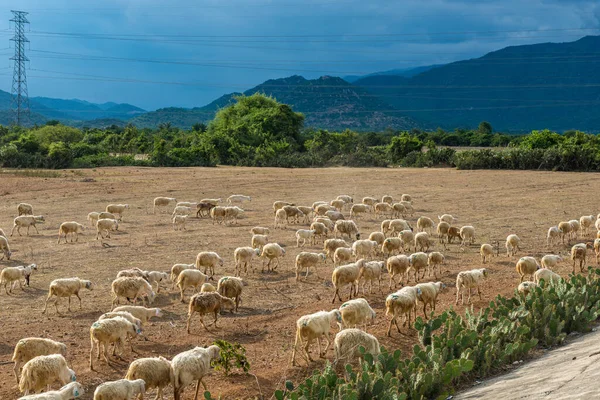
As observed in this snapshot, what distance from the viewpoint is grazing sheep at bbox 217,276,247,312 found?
546 inches

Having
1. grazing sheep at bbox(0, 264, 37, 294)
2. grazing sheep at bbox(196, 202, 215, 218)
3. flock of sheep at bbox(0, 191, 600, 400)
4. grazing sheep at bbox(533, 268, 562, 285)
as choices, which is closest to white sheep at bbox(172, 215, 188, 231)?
flock of sheep at bbox(0, 191, 600, 400)

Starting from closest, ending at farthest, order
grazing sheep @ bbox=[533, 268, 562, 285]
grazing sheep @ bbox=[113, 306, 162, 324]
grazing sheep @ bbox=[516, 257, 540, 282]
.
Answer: grazing sheep @ bbox=[113, 306, 162, 324] → grazing sheep @ bbox=[533, 268, 562, 285] → grazing sheep @ bbox=[516, 257, 540, 282]

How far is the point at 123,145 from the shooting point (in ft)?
227

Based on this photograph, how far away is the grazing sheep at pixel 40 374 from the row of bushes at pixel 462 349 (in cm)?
337

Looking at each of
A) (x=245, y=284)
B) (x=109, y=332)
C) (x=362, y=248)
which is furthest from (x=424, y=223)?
(x=109, y=332)

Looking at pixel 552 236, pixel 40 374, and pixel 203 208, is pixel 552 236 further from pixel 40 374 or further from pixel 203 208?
pixel 40 374

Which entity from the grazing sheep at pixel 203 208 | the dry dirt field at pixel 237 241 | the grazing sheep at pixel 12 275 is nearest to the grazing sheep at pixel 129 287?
the dry dirt field at pixel 237 241

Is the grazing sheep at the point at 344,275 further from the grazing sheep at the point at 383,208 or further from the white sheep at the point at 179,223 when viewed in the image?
the grazing sheep at the point at 383,208

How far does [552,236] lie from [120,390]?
17320mm

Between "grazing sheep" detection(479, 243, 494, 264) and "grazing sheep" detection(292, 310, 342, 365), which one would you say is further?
"grazing sheep" detection(479, 243, 494, 264)

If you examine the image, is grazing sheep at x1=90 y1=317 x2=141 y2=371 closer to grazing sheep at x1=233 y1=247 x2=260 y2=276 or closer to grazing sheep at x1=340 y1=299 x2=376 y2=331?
grazing sheep at x1=340 y1=299 x2=376 y2=331

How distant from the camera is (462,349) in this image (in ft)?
33.5

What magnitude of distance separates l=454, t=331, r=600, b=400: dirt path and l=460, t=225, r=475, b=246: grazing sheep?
412 inches

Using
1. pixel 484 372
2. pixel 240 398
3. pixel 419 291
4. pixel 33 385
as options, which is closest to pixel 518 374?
pixel 484 372
